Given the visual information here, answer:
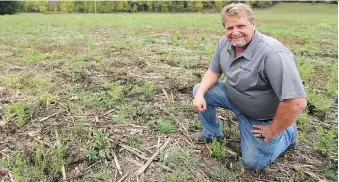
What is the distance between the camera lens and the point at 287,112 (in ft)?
9.41

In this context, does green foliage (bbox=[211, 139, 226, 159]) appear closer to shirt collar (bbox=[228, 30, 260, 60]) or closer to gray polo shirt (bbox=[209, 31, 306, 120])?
gray polo shirt (bbox=[209, 31, 306, 120])

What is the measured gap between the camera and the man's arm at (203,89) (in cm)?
358

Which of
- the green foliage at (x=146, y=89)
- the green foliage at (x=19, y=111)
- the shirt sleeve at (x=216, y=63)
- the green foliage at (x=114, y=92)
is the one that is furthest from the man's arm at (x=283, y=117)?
the green foliage at (x=19, y=111)

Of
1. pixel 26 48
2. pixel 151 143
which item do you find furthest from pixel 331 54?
pixel 26 48

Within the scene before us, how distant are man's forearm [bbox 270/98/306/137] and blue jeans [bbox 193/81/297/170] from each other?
1.00 ft

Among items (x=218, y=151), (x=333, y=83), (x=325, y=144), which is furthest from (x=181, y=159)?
Answer: (x=333, y=83)

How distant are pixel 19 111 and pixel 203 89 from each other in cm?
261

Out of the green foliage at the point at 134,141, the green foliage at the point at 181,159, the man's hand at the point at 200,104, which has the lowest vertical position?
the green foliage at the point at 181,159

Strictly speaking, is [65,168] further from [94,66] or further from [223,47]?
[94,66]

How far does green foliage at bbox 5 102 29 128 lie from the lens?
4.16 m

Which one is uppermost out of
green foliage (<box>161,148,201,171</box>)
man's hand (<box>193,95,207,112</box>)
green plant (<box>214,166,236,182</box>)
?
man's hand (<box>193,95,207,112</box>)

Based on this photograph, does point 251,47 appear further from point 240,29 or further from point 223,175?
point 223,175

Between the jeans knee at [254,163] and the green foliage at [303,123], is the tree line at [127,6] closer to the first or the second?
the green foliage at [303,123]

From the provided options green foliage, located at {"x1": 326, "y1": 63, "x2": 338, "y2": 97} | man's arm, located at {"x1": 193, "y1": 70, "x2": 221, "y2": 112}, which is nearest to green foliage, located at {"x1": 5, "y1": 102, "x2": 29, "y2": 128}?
man's arm, located at {"x1": 193, "y1": 70, "x2": 221, "y2": 112}
